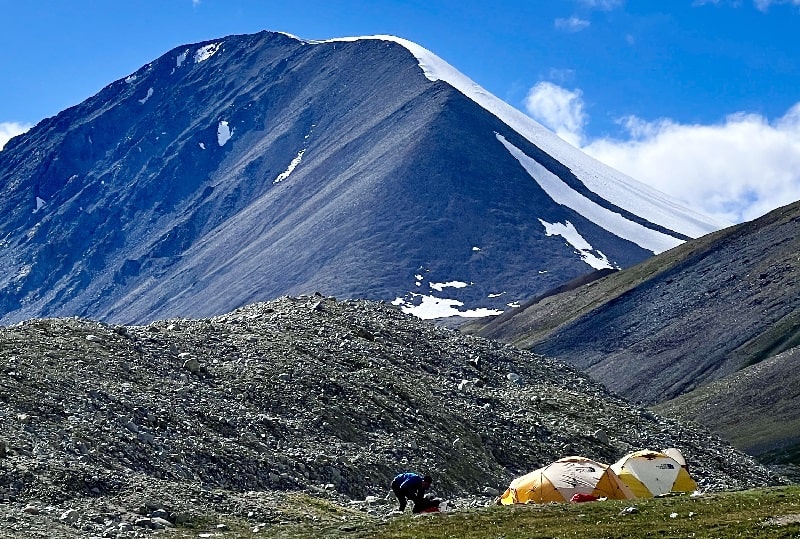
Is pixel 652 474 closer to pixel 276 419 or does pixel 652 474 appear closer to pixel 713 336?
pixel 276 419

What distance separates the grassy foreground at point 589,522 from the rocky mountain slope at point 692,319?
107 m

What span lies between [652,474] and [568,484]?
5322 mm

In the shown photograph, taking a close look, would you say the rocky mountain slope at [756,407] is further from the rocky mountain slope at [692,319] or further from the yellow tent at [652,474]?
the yellow tent at [652,474]

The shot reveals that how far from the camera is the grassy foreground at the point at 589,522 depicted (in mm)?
25031

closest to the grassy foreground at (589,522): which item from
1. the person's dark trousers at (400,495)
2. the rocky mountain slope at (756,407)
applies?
the person's dark trousers at (400,495)

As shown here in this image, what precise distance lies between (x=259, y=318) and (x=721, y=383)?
9306 cm

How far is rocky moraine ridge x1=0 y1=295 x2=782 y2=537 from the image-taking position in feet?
107

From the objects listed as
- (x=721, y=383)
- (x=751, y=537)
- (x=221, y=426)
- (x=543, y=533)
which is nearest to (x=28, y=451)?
(x=221, y=426)

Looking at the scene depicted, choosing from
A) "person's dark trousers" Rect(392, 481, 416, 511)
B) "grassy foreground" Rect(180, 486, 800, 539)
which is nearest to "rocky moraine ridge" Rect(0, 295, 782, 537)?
"grassy foreground" Rect(180, 486, 800, 539)

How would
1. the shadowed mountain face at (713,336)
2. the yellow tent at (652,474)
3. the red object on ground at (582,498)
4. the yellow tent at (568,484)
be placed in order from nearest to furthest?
the red object on ground at (582,498) → the yellow tent at (568,484) → the yellow tent at (652,474) → the shadowed mountain face at (713,336)

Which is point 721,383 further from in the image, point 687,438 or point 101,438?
point 101,438

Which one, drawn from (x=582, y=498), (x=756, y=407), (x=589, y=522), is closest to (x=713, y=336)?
(x=756, y=407)

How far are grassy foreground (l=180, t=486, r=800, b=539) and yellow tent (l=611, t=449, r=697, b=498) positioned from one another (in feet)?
27.6

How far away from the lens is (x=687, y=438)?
54.6 meters
